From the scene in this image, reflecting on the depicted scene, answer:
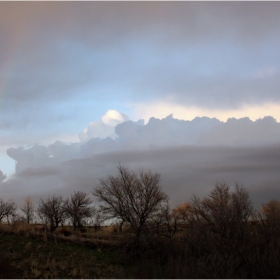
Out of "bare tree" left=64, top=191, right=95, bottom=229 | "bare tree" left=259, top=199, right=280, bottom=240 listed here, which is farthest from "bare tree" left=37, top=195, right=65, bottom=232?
"bare tree" left=259, top=199, right=280, bottom=240

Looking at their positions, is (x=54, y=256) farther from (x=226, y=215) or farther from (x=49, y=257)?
(x=226, y=215)

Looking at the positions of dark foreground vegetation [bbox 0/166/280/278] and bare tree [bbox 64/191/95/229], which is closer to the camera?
dark foreground vegetation [bbox 0/166/280/278]

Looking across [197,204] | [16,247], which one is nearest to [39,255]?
[16,247]

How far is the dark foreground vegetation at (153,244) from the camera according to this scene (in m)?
20.4

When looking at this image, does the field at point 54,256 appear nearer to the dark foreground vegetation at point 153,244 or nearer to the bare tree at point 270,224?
the dark foreground vegetation at point 153,244

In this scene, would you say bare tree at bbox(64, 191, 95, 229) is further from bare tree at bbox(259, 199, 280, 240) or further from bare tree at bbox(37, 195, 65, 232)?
bare tree at bbox(259, 199, 280, 240)

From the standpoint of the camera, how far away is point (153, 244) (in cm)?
2847

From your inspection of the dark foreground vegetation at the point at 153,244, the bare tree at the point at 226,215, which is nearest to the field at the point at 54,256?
the dark foreground vegetation at the point at 153,244

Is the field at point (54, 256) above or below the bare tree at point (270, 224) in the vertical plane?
below

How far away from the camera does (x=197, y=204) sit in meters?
29.1

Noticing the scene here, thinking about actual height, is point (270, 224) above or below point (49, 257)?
above

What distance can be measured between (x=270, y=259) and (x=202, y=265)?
5616 mm

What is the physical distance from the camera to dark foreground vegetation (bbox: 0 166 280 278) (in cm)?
2038

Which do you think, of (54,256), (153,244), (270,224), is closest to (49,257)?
(54,256)
